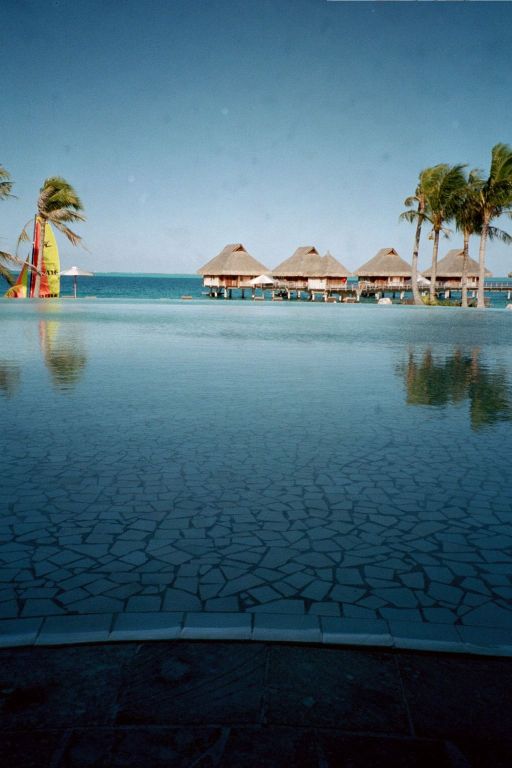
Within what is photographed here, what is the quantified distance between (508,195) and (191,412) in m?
31.8

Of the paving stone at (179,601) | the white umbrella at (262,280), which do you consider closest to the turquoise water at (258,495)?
the paving stone at (179,601)

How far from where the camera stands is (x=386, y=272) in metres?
54.4

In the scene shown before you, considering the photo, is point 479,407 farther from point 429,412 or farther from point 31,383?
point 31,383

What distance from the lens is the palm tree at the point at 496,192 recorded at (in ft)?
103

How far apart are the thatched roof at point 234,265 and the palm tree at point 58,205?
22346mm

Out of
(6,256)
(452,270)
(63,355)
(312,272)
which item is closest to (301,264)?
(312,272)

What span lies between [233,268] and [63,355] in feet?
139

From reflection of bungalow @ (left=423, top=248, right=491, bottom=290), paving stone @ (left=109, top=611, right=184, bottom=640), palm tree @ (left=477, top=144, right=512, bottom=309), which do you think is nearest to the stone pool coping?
paving stone @ (left=109, top=611, right=184, bottom=640)

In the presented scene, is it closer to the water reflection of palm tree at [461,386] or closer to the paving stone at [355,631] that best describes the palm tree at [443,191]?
the water reflection of palm tree at [461,386]

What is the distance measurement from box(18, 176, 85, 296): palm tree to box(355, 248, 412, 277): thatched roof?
104ft

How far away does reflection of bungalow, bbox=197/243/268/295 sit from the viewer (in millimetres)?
52781

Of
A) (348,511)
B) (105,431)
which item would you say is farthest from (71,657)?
(105,431)

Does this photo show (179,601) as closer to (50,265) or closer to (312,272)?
(50,265)

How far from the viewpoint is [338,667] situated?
7.13 feet
